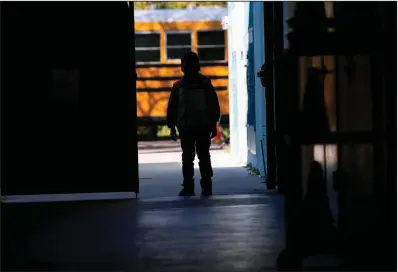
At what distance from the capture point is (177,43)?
16.3 meters

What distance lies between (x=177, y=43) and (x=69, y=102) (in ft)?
30.8

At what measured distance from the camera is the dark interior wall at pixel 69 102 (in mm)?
6965

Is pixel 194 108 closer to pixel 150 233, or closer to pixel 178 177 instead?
pixel 178 177

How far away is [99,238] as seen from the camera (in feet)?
16.2

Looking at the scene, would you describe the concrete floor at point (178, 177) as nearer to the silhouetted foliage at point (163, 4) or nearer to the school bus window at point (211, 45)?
the school bus window at point (211, 45)

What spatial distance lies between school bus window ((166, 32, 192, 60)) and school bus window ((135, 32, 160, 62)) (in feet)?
0.72

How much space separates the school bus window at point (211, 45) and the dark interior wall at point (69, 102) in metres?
9.42

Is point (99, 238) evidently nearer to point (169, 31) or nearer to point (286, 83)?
point (286, 83)

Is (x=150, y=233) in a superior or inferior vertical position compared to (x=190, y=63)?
inferior

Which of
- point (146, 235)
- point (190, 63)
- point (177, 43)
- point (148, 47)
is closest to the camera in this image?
point (146, 235)

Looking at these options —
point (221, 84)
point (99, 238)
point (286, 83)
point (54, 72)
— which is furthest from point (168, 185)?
point (221, 84)

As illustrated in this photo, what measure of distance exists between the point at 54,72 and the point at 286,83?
3.86 metres

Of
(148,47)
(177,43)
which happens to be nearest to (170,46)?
(177,43)

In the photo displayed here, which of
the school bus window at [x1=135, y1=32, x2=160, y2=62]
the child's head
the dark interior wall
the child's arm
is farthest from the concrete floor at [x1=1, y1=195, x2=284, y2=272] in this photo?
the school bus window at [x1=135, y1=32, x2=160, y2=62]
